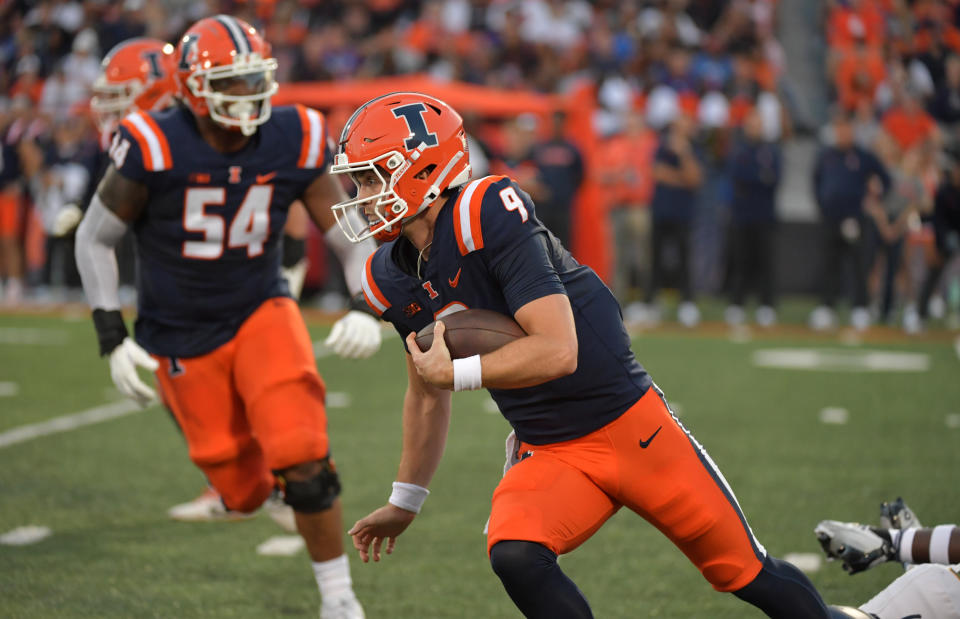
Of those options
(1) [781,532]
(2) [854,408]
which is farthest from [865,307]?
(1) [781,532]

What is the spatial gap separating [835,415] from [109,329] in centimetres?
448

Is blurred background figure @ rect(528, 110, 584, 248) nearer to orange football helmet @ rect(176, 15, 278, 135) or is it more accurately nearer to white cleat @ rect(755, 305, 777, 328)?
white cleat @ rect(755, 305, 777, 328)

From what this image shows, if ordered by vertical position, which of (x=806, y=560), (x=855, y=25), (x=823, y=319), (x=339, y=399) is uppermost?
(x=806, y=560)

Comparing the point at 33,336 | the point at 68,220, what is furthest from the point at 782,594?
the point at 33,336

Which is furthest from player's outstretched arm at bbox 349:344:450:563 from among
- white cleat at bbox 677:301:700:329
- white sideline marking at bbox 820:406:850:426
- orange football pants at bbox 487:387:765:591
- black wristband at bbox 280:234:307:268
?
white cleat at bbox 677:301:700:329

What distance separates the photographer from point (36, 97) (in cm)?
1616

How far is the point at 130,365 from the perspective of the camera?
3910 millimetres

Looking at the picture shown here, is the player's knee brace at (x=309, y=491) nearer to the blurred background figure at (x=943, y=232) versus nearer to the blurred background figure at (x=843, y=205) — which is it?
the blurred background figure at (x=843, y=205)

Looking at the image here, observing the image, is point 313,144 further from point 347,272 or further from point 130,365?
point 130,365

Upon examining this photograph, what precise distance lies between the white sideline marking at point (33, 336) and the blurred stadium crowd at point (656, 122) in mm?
1974

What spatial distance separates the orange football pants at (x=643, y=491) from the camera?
108 inches

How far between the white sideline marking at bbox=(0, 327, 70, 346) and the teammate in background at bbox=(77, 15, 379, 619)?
20.6 ft

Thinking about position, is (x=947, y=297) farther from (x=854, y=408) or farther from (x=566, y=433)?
(x=566, y=433)

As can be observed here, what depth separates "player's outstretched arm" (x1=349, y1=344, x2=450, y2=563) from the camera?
300 cm
